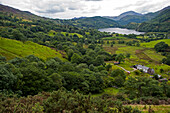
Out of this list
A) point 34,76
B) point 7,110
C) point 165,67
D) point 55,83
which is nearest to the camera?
point 7,110

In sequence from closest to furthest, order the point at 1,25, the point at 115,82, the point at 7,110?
1. the point at 7,110
2. the point at 115,82
3. the point at 1,25

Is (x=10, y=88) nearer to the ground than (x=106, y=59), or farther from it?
farther from it

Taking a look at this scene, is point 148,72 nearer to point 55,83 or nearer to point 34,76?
point 55,83

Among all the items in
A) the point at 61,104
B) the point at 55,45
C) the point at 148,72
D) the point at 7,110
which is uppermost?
the point at 61,104

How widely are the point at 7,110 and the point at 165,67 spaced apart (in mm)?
106625

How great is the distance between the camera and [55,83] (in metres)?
31.7

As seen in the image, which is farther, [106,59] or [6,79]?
[106,59]

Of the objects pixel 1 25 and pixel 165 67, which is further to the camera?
pixel 1 25

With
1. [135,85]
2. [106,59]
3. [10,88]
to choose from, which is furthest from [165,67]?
[10,88]

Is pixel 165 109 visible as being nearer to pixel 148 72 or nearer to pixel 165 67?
pixel 148 72

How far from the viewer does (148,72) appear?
3199 inches

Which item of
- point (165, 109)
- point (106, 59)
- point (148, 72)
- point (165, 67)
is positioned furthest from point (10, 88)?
point (165, 67)

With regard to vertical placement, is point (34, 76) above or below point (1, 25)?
below

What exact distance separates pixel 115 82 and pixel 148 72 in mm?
43247
